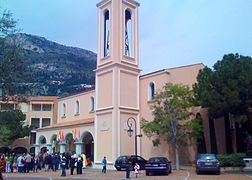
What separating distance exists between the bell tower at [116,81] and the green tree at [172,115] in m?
3.40

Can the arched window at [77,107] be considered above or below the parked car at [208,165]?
above

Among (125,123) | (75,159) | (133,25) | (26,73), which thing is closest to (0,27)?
(26,73)

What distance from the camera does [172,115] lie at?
3328 cm

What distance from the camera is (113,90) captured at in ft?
123

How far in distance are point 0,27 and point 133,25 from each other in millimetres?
29730

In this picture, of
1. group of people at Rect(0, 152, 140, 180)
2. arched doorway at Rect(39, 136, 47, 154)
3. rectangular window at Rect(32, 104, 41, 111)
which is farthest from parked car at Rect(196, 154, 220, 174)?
rectangular window at Rect(32, 104, 41, 111)

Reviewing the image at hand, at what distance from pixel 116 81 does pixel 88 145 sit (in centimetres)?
1183

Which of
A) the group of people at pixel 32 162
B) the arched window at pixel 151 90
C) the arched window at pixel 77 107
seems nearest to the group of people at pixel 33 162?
the group of people at pixel 32 162

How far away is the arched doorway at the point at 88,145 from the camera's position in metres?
43.4

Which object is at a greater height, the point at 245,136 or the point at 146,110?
the point at 146,110

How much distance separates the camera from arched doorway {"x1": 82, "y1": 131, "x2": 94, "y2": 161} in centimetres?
4341

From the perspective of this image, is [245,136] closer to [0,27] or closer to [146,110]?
[146,110]

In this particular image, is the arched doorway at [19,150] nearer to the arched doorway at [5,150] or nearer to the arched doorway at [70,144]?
the arched doorway at [5,150]

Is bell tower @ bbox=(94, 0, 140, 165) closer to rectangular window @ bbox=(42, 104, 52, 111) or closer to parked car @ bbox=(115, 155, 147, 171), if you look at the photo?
parked car @ bbox=(115, 155, 147, 171)
